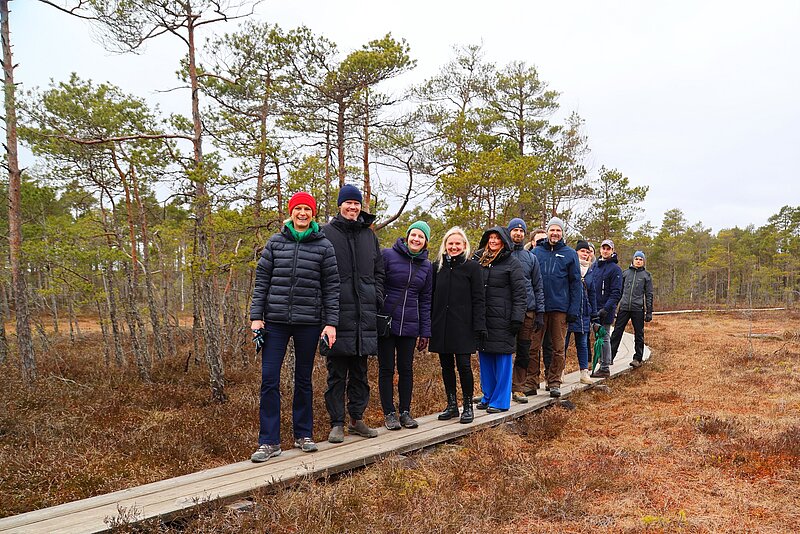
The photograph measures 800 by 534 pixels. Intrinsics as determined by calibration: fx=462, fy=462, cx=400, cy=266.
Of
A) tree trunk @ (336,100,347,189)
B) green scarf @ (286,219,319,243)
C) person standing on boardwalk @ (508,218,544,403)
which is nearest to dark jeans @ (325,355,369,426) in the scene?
green scarf @ (286,219,319,243)

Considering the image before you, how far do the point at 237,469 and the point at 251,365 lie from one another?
8.77 metres

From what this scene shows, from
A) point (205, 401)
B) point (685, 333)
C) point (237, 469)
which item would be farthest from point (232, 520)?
point (685, 333)

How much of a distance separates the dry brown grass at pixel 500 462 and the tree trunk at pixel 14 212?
2.99 ft

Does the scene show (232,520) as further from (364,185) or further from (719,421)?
(364,185)

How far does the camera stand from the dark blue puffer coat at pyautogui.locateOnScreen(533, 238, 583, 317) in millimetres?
6379

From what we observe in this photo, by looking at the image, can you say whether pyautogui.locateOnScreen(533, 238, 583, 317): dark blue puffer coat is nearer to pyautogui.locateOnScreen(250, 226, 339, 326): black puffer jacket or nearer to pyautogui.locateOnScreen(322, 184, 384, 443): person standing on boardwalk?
pyautogui.locateOnScreen(322, 184, 384, 443): person standing on boardwalk

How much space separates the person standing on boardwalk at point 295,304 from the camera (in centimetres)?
398

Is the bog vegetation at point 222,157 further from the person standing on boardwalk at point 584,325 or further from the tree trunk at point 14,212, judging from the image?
the person standing on boardwalk at point 584,325

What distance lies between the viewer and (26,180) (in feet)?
43.8

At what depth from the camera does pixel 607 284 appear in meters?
8.27

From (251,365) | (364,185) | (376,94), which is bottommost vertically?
(251,365)

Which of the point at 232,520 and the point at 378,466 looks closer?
the point at 232,520

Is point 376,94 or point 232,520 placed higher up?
point 376,94

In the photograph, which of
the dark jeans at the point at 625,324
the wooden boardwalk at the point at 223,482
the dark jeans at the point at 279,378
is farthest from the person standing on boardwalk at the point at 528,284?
the dark jeans at the point at 625,324
